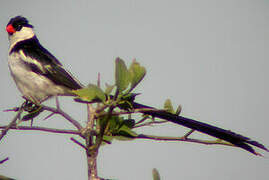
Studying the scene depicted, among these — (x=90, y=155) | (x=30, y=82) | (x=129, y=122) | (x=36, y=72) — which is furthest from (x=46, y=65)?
(x=90, y=155)

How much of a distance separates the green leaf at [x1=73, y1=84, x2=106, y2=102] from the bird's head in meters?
3.29

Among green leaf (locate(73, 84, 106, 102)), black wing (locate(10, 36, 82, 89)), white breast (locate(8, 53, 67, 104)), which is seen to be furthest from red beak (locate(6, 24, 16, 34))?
green leaf (locate(73, 84, 106, 102))

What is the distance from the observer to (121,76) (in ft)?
3.18

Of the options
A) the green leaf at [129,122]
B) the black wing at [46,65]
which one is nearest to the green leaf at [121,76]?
the green leaf at [129,122]

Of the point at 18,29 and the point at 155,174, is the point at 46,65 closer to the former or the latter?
the point at 18,29

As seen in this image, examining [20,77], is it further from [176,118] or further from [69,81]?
[176,118]

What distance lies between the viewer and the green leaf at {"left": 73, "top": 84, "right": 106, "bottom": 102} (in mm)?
948

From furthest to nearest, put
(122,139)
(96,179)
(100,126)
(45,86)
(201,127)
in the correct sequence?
1. (45,86)
2. (201,127)
3. (122,139)
4. (100,126)
5. (96,179)

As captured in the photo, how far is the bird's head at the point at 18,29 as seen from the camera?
13.1 feet

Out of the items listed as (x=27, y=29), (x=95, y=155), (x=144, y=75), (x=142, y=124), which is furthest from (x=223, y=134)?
(x=27, y=29)

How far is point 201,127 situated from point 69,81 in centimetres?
143

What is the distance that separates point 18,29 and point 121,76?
355 centimetres

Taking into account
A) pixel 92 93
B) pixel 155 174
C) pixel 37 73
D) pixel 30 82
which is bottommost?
pixel 155 174

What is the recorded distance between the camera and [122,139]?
110 centimetres
